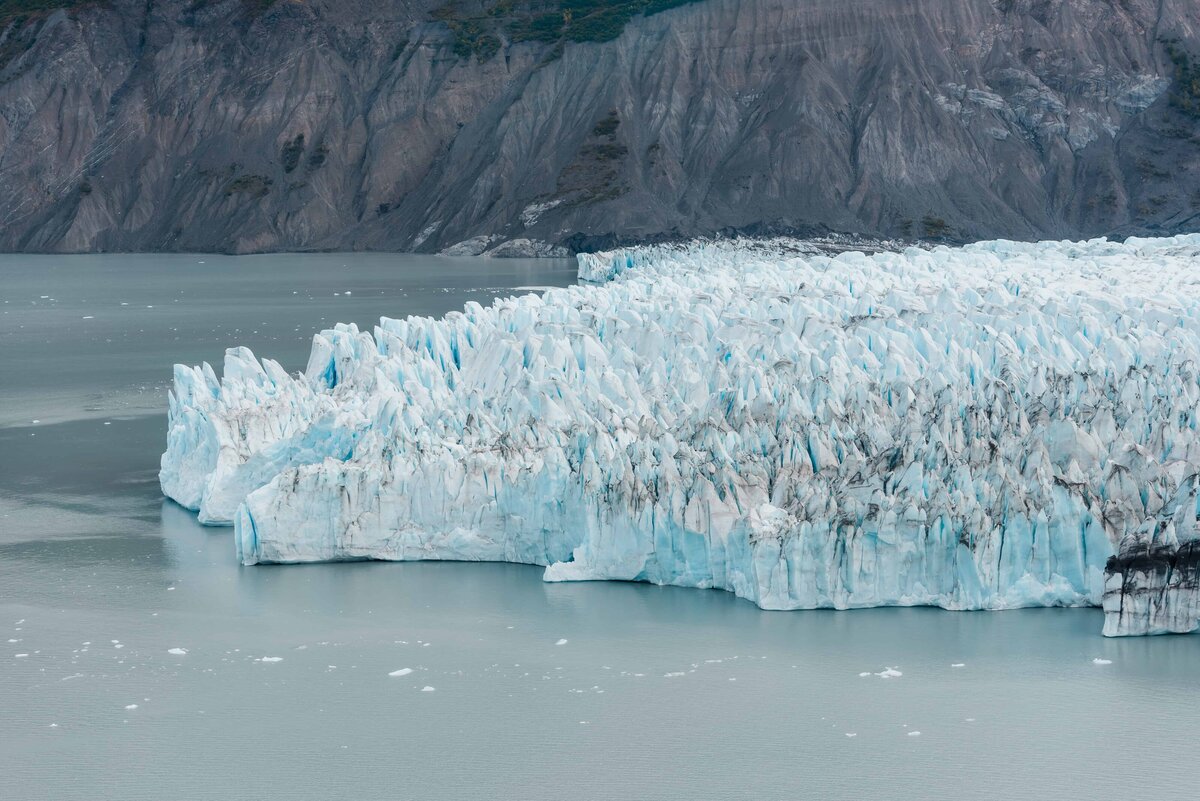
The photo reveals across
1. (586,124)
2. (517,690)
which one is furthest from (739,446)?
(586,124)

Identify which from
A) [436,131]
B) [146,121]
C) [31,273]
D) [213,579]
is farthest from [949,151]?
[213,579]

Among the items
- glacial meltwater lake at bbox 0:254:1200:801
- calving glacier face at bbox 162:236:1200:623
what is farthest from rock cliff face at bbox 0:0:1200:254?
glacial meltwater lake at bbox 0:254:1200:801

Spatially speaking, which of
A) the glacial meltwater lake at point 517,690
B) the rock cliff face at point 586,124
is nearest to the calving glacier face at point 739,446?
the glacial meltwater lake at point 517,690

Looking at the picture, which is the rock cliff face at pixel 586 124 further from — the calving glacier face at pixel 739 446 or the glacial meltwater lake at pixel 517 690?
the glacial meltwater lake at pixel 517 690

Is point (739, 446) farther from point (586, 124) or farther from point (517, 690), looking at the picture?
point (586, 124)

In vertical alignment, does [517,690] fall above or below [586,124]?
below

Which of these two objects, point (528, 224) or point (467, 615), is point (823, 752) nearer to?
point (467, 615)

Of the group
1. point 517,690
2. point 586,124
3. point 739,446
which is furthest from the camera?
point 586,124
